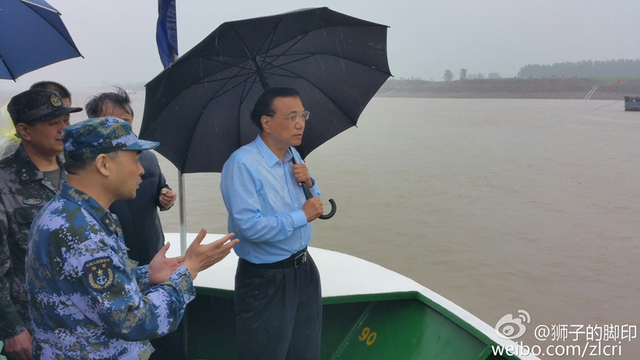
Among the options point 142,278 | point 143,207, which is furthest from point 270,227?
point 143,207

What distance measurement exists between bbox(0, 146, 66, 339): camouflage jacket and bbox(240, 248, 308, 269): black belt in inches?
33.2

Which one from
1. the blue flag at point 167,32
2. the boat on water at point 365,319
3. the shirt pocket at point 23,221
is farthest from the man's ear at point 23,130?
the boat on water at point 365,319

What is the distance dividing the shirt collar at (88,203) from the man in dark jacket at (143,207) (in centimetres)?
116

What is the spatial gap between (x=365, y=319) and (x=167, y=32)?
1.92 meters

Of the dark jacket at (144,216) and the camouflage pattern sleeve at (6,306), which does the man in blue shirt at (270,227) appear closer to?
the dark jacket at (144,216)

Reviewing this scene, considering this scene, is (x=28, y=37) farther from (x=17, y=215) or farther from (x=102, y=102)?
(x=17, y=215)

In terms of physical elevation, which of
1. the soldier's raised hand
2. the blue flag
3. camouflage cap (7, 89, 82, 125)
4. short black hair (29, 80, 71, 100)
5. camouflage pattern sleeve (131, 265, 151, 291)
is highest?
the blue flag

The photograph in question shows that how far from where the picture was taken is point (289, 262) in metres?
2.17

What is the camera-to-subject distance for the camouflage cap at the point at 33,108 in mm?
1984

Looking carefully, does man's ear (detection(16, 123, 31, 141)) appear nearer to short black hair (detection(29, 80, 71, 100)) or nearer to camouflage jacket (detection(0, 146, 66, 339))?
camouflage jacket (detection(0, 146, 66, 339))

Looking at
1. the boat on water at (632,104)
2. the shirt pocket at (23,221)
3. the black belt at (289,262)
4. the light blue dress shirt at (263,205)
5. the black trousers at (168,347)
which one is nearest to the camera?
the shirt pocket at (23,221)

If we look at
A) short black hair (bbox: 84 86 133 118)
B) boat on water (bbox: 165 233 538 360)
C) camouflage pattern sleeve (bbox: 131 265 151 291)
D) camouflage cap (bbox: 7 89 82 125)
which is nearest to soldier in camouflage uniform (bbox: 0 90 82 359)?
camouflage cap (bbox: 7 89 82 125)

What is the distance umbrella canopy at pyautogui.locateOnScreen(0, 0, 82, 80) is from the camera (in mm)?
2695

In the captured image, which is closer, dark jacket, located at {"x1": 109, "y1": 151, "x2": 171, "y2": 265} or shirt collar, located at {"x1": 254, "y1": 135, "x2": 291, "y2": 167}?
shirt collar, located at {"x1": 254, "y1": 135, "x2": 291, "y2": 167}
